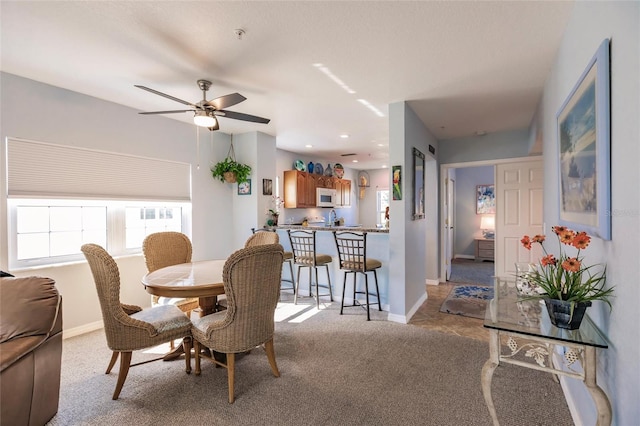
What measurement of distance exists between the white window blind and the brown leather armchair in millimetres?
1633

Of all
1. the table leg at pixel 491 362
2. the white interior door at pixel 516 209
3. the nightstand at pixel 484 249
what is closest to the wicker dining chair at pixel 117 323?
the table leg at pixel 491 362

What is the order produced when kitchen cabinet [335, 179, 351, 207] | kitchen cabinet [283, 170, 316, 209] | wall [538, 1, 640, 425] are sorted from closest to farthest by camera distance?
wall [538, 1, 640, 425] → kitchen cabinet [283, 170, 316, 209] → kitchen cabinet [335, 179, 351, 207]

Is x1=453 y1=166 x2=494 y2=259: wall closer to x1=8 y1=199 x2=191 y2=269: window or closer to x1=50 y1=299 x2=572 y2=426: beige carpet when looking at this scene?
x1=50 y1=299 x2=572 y2=426: beige carpet

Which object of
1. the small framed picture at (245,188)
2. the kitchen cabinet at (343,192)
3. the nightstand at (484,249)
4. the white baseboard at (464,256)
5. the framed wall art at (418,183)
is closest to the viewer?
the framed wall art at (418,183)

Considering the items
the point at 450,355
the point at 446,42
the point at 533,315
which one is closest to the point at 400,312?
the point at 450,355

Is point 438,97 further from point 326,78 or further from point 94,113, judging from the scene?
point 94,113

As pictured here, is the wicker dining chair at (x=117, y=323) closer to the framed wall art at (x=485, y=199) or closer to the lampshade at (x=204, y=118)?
the lampshade at (x=204, y=118)

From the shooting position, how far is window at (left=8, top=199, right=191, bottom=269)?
295cm

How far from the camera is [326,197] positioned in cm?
713

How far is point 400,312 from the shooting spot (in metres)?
3.54

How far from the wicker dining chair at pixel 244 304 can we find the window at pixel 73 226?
2078 mm

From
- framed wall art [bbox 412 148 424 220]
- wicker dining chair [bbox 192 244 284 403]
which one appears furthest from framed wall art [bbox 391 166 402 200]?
wicker dining chair [bbox 192 244 284 403]

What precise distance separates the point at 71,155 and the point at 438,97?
389 cm

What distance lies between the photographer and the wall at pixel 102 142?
2809 mm
